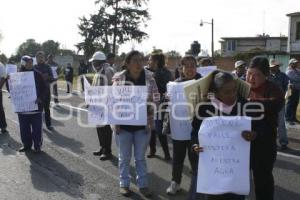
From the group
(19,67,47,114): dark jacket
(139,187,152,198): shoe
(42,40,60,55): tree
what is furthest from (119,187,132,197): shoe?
(42,40,60,55): tree

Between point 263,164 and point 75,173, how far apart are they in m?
3.49

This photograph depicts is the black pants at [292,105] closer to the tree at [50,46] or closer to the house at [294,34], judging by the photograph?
the house at [294,34]

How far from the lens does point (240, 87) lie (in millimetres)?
4152

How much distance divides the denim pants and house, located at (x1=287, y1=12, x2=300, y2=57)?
42.2m

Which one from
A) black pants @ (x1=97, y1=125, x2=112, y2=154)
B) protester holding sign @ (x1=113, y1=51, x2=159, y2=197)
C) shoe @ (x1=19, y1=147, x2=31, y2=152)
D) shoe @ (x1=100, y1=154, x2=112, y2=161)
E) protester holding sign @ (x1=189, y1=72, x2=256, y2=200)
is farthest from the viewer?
shoe @ (x1=19, y1=147, x2=31, y2=152)

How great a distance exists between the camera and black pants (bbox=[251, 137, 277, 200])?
427 centimetres

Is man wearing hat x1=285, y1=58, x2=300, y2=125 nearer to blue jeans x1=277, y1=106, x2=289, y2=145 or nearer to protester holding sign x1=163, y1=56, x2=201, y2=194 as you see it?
blue jeans x1=277, y1=106, x2=289, y2=145

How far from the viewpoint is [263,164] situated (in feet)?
14.1

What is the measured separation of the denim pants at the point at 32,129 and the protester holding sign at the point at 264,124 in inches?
199

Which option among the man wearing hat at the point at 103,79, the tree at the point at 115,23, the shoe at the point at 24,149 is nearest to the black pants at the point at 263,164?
the man wearing hat at the point at 103,79

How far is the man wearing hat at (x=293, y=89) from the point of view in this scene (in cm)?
1196

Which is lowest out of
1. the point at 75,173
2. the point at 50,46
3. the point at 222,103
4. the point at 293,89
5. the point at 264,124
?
the point at 75,173

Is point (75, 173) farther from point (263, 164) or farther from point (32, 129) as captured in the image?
point (263, 164)

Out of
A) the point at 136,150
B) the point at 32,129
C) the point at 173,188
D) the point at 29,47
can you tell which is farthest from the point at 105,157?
the point at 29,47
